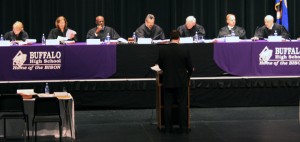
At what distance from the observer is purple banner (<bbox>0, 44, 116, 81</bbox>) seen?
12578mm

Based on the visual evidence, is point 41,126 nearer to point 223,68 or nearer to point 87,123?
point 87,123

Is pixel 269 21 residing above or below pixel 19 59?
above

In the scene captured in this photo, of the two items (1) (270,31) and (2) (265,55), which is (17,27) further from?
(1) (270,31)

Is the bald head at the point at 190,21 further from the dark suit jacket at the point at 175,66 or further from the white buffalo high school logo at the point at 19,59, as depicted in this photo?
the dark suit jacket at the point at 175,66

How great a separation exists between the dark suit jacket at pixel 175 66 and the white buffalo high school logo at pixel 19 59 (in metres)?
3.50

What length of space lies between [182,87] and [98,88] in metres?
2.95

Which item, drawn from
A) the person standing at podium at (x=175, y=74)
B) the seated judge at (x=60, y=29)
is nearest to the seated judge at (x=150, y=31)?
the seated judge at (x=60, y=29)

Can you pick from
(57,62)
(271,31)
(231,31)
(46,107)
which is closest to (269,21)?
(271,31)

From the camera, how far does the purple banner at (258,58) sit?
12945mm

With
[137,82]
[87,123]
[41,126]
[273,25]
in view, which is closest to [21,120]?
[41,126]

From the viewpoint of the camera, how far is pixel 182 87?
402 inches

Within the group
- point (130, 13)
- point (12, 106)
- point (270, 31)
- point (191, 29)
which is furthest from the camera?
point (130, 13)

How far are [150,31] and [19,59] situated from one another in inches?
134

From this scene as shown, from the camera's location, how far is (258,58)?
1297 cm
